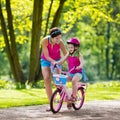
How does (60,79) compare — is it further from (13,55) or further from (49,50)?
(13,55)

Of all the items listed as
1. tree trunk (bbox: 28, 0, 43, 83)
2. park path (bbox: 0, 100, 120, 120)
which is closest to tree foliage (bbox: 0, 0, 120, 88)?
tree trunk (bbox: 28, 0, 43, 83)

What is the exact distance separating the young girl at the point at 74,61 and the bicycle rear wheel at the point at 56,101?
375mm

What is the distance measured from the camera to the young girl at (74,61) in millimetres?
8641

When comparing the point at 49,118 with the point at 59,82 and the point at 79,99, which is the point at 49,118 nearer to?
the point at 59,82

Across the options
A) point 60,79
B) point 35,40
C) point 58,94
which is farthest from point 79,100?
point 35,40

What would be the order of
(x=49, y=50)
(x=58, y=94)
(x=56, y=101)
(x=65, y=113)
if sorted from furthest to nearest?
1. (x=49, y=50)
2. (x=58, y=94)
3. (x=56, y=101)
4. (x=65, y=113)

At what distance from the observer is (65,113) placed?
8.27 meters

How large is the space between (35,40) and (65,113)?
10.7m

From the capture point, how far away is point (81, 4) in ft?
71.2

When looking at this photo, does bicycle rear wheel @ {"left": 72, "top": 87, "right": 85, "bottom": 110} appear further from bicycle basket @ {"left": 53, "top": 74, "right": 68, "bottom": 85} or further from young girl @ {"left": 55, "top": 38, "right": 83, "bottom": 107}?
bicycle basket @ {"left": 53, "top": 74, "right": 68, "bottom": 85}

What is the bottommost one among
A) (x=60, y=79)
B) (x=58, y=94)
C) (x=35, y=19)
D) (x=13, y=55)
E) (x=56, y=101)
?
(x=13, y=55)

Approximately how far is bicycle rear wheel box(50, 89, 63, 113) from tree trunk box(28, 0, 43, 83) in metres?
10.3

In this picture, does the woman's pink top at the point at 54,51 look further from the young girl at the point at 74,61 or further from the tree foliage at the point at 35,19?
the tree foliage at the point at 35,19

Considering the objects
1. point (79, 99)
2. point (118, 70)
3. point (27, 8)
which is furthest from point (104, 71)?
point (79, 99)
